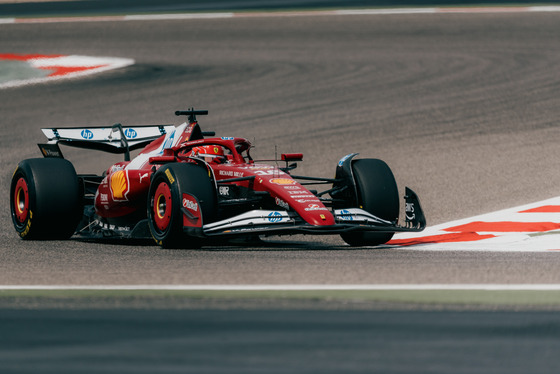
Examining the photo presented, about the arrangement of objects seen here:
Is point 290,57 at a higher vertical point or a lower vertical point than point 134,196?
higher

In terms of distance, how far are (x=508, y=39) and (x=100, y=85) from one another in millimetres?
9795

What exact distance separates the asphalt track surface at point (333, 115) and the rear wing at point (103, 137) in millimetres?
1253

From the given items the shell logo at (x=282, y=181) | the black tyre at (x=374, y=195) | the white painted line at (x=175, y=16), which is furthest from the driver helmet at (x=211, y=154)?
the white painted line at (x=175, y=16)

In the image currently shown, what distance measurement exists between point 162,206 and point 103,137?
9.31 feet

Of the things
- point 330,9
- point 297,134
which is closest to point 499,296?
point 297,134

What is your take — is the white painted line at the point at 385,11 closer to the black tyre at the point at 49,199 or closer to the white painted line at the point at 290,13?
the white painted line at the point at 290,13

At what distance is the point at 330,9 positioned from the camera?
3083 cm

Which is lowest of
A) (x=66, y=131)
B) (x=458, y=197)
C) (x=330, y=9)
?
(x=458, y=197)

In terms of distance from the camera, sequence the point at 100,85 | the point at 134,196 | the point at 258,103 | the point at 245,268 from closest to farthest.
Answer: the point at 245,268
the point at 134,196
the point at 258,103
the point at 100,85

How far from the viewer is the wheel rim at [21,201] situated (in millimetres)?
12062

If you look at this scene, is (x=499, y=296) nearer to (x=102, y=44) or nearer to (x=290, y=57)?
(x=290, y=57)

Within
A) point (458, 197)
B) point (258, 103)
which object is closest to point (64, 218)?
point (458, 197)

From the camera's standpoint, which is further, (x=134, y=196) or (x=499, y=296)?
(x=134, y=196)

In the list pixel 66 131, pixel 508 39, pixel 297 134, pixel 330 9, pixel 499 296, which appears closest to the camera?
pixel 499 296
